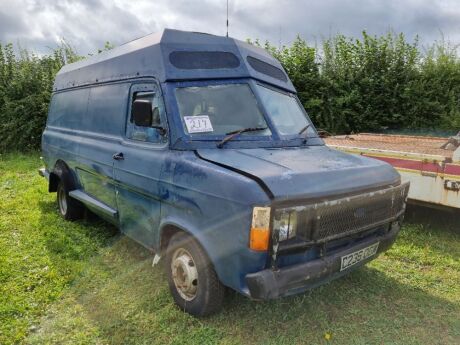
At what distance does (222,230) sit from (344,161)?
141cm

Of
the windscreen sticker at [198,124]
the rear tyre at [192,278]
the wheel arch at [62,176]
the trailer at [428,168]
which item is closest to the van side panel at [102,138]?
the wheel arch at [62,176]

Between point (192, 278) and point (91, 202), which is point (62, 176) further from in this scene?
point (192, 278)

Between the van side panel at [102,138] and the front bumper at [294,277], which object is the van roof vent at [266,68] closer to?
the van side panel at [102,138]

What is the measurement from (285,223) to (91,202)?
3167mm

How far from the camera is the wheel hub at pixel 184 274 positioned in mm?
3418

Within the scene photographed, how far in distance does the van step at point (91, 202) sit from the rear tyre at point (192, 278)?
4.20 ft

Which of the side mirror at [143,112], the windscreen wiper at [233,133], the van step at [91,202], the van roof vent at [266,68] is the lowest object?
the van step at [91,202]

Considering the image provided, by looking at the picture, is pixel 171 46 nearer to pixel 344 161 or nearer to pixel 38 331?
pixel 344 161

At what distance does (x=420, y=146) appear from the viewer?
6246 millimetres

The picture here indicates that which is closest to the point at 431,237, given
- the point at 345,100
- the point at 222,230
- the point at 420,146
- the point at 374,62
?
the point at 420,146

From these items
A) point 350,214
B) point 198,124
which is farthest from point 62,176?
point 350,214

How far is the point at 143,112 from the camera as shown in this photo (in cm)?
377

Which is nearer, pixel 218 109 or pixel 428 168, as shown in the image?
pixel 218 109

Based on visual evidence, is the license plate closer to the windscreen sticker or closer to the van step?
the windscreen sticker
